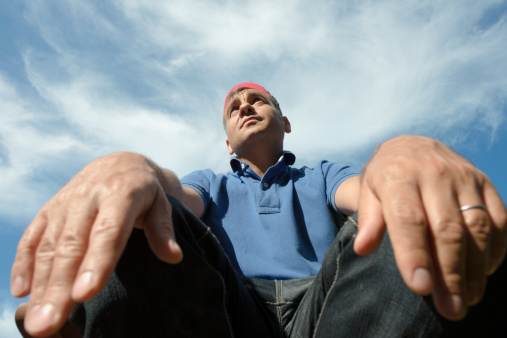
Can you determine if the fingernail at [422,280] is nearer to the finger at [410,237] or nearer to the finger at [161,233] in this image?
the finger at [410,237]

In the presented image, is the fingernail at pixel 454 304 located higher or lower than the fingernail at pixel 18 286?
lower

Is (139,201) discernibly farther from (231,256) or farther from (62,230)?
(231,256)

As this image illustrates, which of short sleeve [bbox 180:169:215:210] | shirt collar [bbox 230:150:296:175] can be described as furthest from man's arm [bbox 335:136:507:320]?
shirt collar [bbox 230:150:296:175]

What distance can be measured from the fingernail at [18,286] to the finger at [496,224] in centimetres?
88

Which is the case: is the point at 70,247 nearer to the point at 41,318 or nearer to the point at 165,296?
the point at 41,318

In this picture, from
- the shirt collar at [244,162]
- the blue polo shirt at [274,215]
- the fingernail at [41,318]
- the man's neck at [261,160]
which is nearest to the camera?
the fingernail at [41,318]

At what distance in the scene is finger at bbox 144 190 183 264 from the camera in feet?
2.35

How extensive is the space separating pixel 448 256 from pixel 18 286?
774mm

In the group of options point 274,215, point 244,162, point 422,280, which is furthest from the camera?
point 244,162

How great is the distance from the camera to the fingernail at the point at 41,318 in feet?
1.92

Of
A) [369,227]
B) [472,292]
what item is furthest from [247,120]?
[472,292]

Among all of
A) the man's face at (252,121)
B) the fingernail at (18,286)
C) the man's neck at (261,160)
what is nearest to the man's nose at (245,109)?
the man's face at (252,121)

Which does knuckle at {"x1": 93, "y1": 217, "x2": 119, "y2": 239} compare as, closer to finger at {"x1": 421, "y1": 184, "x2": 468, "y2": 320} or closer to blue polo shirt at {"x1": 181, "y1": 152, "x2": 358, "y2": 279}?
finger at {"x1": 421, "y1": 184, "x2": 468, "y2": 320}

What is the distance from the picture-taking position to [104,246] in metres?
0.64
